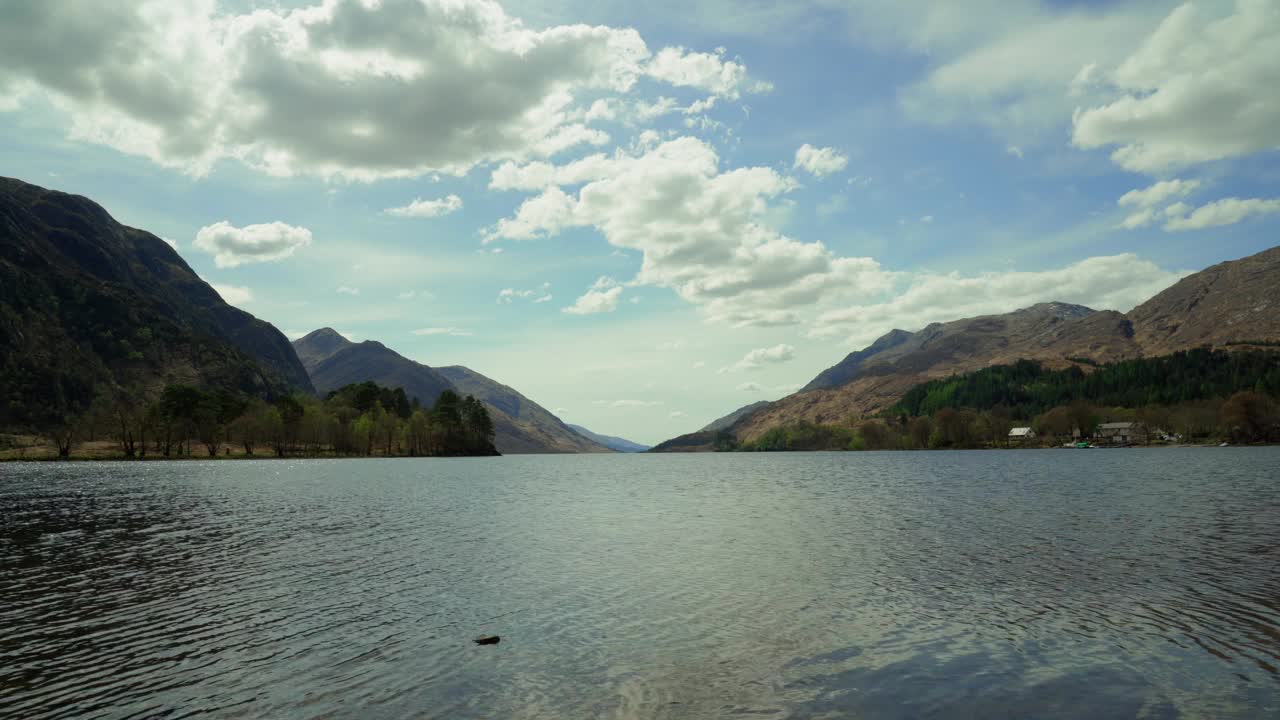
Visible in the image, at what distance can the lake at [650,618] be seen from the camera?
20406 mm

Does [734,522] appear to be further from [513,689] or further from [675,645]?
[513,689]

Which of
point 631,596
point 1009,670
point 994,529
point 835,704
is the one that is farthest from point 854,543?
point 835,704

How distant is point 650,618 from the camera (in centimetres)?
3003

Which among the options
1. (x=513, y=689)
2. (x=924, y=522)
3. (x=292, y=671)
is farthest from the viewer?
(x=924, y=522)

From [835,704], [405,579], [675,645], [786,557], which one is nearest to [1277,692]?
[835,704]

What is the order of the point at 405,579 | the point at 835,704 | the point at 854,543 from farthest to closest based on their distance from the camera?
the point at 854,543 < the point at 405,579 < the point at 835,704

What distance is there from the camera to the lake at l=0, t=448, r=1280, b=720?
2041 cm

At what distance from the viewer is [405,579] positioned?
38.6m

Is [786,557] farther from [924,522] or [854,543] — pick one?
[924,522]

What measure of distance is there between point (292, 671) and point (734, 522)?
47847mm

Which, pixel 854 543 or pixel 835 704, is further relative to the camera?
pixel 854 543

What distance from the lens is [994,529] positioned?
184 feet

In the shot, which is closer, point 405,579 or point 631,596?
point 631,596

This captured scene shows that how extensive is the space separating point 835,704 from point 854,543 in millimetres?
32409
